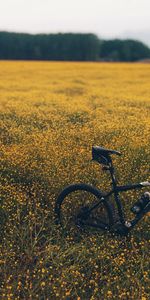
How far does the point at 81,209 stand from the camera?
5664 millimetres

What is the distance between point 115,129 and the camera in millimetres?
10172

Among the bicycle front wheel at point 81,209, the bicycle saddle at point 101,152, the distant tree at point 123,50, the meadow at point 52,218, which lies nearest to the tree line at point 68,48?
the distant tree at point 123,50

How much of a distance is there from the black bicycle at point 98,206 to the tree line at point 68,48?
66.5 metres

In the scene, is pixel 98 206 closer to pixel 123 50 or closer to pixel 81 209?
pixel 81 209

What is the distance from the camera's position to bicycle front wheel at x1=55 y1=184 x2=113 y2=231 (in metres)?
5.48

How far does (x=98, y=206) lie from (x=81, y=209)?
0.29m

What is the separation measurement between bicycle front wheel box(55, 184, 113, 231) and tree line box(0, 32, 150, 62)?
218 ft

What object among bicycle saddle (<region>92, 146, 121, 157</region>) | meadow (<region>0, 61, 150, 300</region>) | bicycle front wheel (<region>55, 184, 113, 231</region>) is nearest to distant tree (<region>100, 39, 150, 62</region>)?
meadow (<region>0, 61, 150, 300</region>)

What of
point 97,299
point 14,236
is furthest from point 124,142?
point 97,299

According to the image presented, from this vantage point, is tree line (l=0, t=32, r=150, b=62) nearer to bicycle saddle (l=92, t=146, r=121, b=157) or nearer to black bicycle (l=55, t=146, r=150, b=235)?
black bicycle (l=55, t=146, r=150, b=235)

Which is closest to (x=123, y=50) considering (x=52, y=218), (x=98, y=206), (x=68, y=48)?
(x=68, y=48)

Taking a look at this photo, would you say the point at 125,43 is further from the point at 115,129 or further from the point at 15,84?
the point at 115,129

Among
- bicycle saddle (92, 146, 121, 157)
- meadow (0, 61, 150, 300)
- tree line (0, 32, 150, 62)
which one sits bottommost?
meadow (0, 61, 150, 300)

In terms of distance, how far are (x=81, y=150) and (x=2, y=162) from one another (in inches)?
61.5
